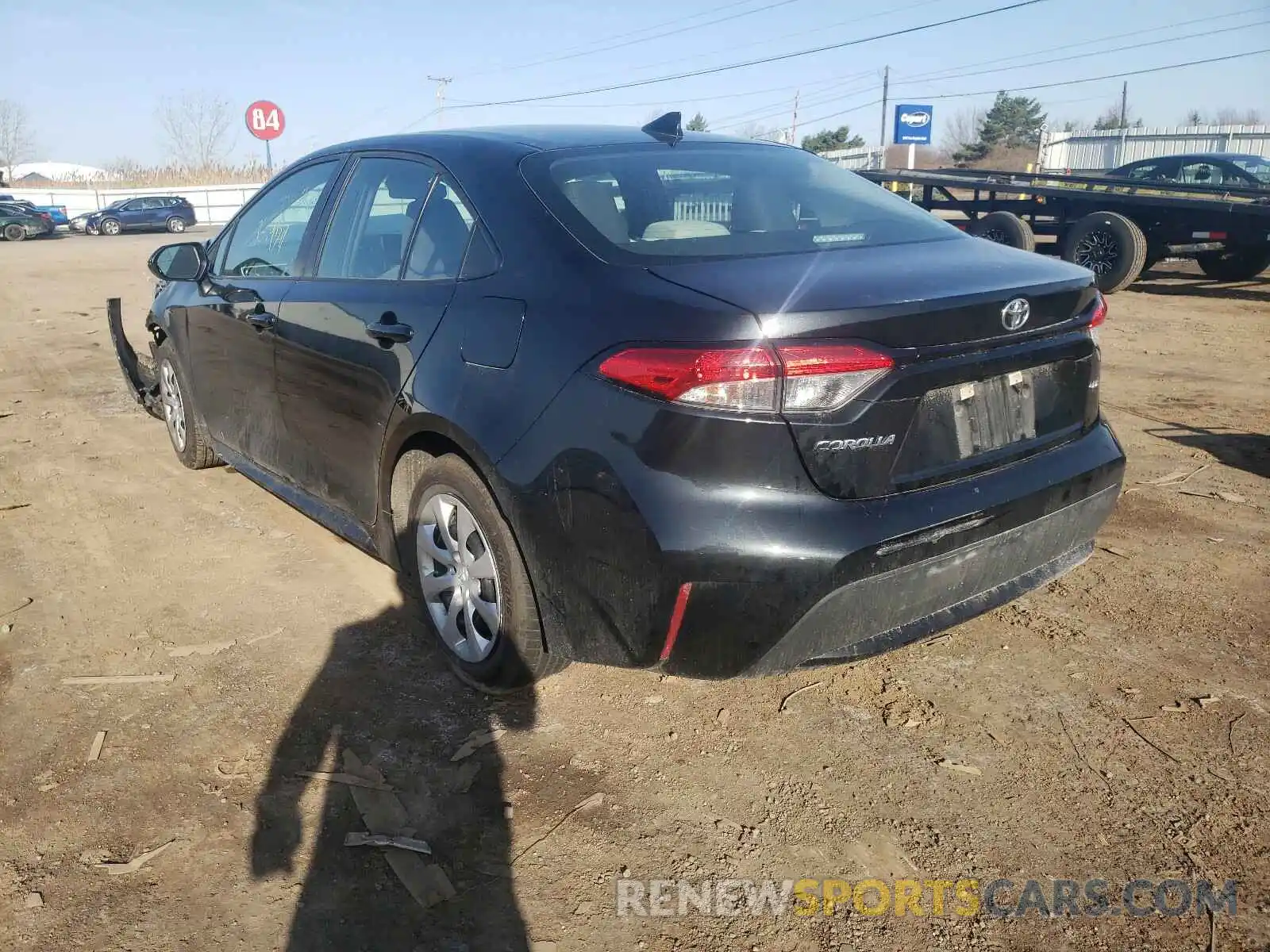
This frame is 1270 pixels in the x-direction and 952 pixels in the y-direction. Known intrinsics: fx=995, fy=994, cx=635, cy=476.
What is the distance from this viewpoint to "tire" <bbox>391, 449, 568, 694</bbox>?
2775 millimetres

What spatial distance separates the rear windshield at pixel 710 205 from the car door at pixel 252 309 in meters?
1.27

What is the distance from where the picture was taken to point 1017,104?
246 ft

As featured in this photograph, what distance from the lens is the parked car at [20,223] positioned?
105 ft

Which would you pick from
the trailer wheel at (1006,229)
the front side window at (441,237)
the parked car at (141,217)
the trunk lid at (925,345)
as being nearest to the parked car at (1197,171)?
the trailer wheel at (1006,229)

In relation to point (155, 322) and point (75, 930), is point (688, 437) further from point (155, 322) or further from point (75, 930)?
point (155, 322)

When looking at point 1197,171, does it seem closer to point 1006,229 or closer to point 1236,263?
point 1236,263

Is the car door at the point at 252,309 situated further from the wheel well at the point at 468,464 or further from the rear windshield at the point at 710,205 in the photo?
the rear windshield at the point at 710,205

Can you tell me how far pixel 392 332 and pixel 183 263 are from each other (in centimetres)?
203

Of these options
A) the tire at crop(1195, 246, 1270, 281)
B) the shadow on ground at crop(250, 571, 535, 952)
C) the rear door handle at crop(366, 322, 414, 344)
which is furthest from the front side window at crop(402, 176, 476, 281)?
the tire at crop(1195, 246, 1270, 281)

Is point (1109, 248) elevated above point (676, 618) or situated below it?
above

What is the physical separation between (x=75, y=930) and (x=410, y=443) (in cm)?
151

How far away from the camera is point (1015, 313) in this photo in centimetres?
253

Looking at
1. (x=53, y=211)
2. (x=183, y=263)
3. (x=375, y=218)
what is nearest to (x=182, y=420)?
(x=183, y=263)

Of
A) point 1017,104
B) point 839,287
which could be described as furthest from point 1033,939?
point 1017,104
